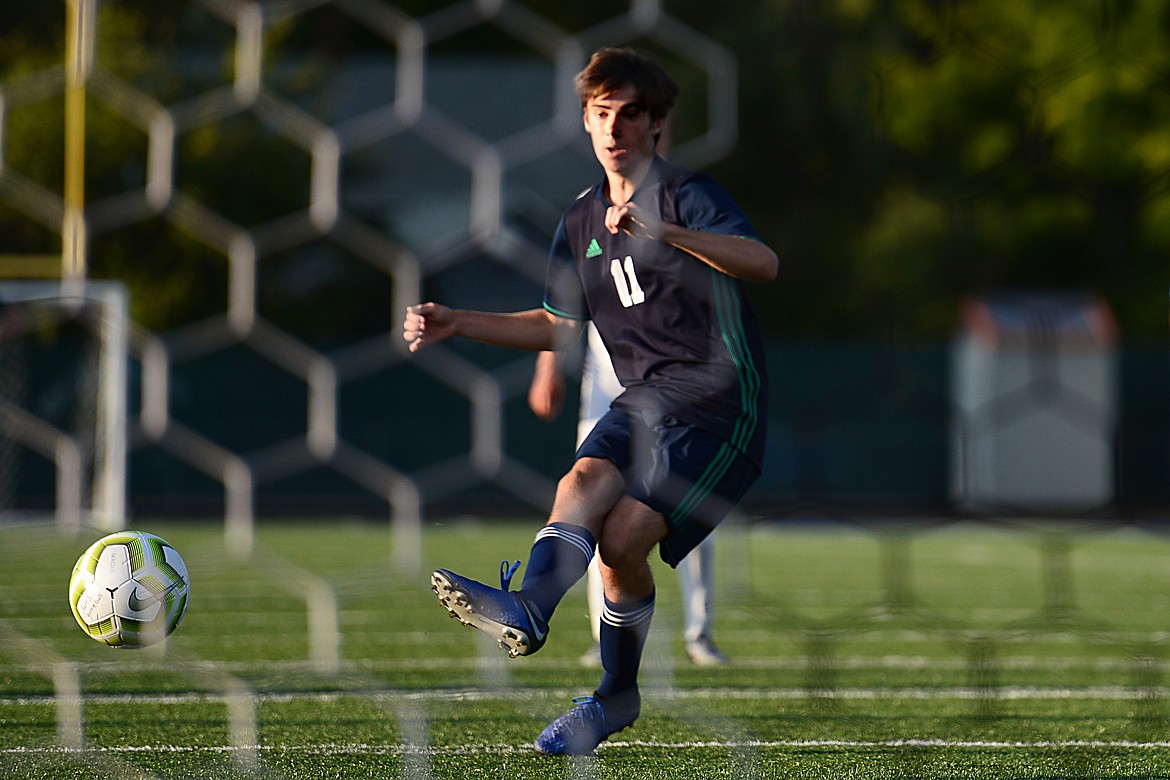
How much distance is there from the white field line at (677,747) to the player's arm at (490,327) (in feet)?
2.44

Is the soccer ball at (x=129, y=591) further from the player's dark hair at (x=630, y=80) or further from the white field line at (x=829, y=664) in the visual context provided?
the player's dark hair at (x=630, y=80)

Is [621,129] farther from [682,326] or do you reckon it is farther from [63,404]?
[63,404]

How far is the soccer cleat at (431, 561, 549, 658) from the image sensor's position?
2.24 meters

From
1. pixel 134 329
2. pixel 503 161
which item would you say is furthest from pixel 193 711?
pixel 503 161

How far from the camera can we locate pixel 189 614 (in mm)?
4848

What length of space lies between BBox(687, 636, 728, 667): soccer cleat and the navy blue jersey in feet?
4.27

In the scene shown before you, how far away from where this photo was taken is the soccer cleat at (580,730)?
2.57 m

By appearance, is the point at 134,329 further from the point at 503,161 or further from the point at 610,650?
the point at 610,650

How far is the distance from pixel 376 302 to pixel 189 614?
7607 mm

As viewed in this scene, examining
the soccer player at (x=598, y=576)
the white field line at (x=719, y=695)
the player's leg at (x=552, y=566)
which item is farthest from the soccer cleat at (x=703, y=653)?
the player's leg at (x=552, y=566)

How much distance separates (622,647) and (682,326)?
61 centimetres

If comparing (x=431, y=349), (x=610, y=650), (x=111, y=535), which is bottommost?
(x=610, y=650)

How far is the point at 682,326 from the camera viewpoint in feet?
8.81

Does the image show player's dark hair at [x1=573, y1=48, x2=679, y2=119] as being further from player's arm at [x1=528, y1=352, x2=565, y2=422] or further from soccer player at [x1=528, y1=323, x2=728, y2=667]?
soccer player at [x1=528, y1=323, x2=728, y2=667]
